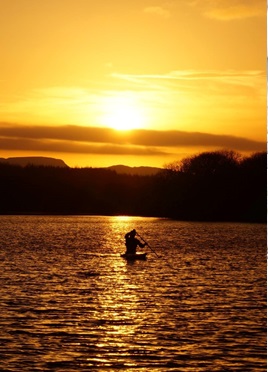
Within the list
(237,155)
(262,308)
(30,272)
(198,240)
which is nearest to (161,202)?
(237,155)

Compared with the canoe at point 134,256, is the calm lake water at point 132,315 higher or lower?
lower

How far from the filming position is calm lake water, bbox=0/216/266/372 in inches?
1099

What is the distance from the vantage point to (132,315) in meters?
37.3

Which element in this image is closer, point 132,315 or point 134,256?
point 132,315

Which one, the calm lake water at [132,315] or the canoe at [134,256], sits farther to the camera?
the canoe at [134,256]

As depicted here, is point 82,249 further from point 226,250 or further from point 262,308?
point 262,308

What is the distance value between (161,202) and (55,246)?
356 ft

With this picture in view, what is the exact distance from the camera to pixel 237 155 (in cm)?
19125

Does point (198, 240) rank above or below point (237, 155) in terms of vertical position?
below

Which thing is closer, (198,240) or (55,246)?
(55,246)

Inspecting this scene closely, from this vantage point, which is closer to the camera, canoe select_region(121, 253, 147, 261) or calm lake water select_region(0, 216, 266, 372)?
calm lake water select_region(0, 216, 266, 372)

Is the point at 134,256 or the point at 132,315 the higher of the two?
the point at 134,256

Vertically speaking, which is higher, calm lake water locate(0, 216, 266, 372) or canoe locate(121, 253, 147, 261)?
canoe locate(121, 253, 147, 261)

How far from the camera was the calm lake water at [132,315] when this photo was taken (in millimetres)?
27922
